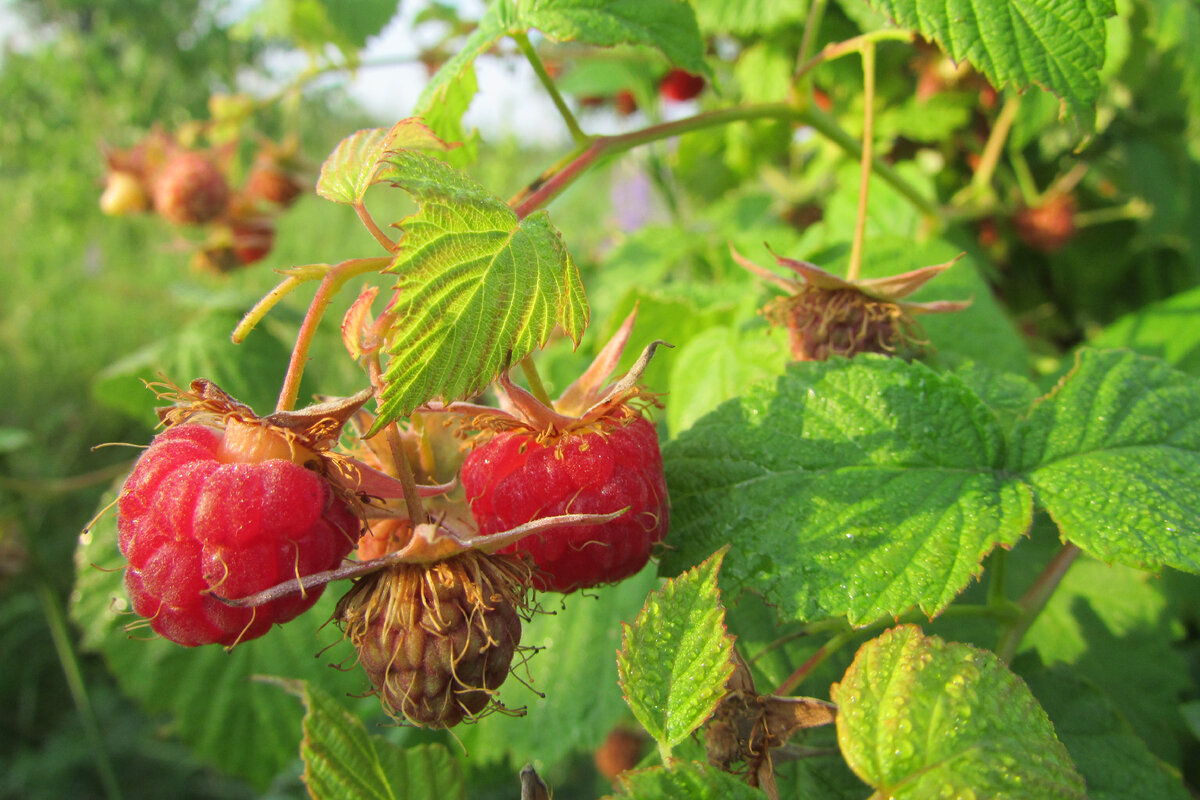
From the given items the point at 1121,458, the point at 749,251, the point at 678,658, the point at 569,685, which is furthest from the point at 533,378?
the point at 749,251

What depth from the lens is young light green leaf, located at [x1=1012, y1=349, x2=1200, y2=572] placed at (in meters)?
0.54

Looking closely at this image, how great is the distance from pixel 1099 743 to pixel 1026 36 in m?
0.59

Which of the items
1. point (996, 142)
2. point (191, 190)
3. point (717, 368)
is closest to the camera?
point (717, 368)

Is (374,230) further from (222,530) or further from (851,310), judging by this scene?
(851,310)

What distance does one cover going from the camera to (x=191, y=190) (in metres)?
1.68

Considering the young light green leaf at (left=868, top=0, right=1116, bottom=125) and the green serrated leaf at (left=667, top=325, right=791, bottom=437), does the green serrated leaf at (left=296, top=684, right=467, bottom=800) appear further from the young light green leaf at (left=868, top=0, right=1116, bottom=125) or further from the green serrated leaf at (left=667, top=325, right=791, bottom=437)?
the young light green leaf at (left=868, top=0, right=1116, bottom=125)

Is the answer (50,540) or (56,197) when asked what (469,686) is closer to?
(50,540)

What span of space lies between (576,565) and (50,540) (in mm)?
2967

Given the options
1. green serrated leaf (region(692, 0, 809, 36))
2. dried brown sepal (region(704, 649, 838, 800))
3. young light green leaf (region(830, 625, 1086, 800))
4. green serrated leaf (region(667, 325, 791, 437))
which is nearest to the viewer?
young light green leaf (region(830, 625, 1086, 800))

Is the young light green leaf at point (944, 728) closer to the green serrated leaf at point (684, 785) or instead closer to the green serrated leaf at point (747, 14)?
the green serrated leaf at point (684, 785)

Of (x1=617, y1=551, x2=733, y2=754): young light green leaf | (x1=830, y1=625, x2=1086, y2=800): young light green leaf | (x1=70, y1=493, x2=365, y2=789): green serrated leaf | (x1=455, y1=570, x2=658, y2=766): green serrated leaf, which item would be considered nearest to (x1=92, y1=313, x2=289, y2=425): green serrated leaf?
(x1=70, y1=493, x2=365, y2=789): green serrated leaf

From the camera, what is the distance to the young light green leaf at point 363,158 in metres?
0.51

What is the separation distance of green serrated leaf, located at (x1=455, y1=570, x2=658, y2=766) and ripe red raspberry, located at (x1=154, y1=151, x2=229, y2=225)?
4.00 ft

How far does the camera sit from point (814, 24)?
0.89 metres
